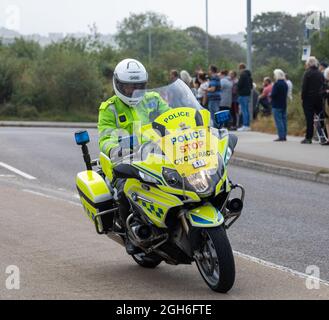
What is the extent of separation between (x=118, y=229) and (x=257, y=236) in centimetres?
275

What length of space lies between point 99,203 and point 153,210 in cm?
92

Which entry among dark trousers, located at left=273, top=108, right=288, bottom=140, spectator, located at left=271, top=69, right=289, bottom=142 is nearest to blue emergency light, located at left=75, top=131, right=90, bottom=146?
spectator, located at left=271, top=69, right=289, bottom=142

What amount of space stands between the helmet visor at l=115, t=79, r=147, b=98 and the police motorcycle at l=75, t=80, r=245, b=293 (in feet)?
0.95

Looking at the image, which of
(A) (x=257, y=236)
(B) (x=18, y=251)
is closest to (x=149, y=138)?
(B) (x=18, y=251)

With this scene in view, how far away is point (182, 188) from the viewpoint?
7.69m

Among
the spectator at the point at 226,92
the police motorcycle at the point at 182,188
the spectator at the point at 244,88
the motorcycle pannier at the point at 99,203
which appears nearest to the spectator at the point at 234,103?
the spectator at the point at 226,92

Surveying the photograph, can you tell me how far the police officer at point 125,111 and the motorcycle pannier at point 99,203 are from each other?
25cm

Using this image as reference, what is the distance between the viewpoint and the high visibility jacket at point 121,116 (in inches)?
333

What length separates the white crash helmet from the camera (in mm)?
8727

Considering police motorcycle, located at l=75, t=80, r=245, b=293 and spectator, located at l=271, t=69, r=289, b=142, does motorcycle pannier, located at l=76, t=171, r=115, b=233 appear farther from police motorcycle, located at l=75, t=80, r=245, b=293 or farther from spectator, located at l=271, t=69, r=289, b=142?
spectator, located at l=271, t=69, r=289, b=142

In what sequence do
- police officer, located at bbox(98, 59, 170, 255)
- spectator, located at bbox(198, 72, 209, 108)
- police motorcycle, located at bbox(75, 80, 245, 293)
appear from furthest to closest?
spectator, located at bbox(198, 72, 209, 108) < police officer, located at bbox(98, 59, 170, 255) < police motorcycle, located at bbox(75, 80, 245, 293)

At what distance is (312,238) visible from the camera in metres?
10.8

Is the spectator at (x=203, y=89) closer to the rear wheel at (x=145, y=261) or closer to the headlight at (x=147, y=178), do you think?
the rear wheel at (x=145, y=261)
